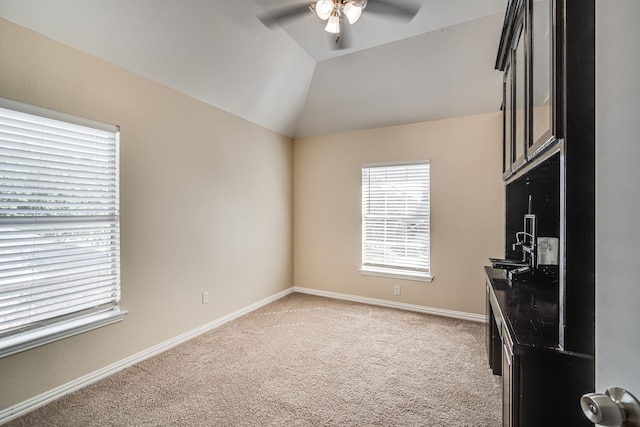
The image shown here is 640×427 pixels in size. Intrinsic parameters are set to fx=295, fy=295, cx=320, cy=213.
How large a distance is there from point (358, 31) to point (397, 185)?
1.94 m

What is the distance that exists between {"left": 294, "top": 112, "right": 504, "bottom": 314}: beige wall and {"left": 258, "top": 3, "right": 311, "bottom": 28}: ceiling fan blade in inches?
80.4

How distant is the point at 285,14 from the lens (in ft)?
7.75

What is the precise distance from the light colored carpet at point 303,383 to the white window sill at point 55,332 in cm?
44

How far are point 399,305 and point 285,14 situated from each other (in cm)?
356

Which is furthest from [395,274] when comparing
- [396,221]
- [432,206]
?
[432,206]

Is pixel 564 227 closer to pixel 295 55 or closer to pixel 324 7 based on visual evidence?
pixel 324 7

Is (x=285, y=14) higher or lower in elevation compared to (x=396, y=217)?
higher

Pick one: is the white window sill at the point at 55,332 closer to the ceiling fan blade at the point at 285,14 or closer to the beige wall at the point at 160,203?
the beige wall at the point at 160,203

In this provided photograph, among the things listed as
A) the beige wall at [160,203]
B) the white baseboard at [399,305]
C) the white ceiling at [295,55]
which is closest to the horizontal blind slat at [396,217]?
the white baseboard at [399,305]

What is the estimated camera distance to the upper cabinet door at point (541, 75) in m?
1.16

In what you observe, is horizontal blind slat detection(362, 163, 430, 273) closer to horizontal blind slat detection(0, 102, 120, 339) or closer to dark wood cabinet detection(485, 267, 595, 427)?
dark wood cabinet detection(485, 267, 595, 427)

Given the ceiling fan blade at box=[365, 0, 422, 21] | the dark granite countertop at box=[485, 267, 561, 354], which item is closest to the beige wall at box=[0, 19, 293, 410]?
the ceiling fan blade at box=[365, 0, 422, 21]

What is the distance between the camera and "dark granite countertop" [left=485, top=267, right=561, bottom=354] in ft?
3.89
